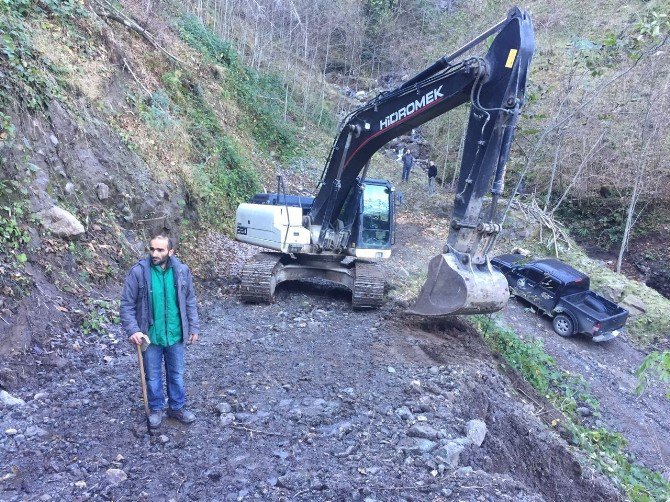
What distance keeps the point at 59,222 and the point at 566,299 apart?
11.6 metres

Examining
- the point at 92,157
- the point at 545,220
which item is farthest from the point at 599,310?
the point at 92,157

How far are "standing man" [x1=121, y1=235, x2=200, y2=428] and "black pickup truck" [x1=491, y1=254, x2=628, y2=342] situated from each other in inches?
442

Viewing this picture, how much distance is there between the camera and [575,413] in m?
8.37

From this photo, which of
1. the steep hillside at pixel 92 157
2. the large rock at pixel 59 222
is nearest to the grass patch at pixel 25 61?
the steep hillside at pixel 92 157

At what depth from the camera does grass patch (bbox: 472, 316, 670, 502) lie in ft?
20.6

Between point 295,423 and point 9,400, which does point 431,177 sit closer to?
point 295,423

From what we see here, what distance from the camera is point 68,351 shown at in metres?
5.21

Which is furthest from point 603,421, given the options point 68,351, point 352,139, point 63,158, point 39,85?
point 39,85

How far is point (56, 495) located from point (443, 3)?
36.3m

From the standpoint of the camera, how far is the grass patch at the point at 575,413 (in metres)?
6.29

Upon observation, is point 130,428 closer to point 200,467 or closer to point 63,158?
point 200,467

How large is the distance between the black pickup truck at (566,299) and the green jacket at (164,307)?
11.4 metres

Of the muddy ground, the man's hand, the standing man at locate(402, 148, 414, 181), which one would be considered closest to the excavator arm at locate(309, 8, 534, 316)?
the muddy ground

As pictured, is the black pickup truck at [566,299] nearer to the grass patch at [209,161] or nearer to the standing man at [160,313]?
the grass patch at [209,161]
